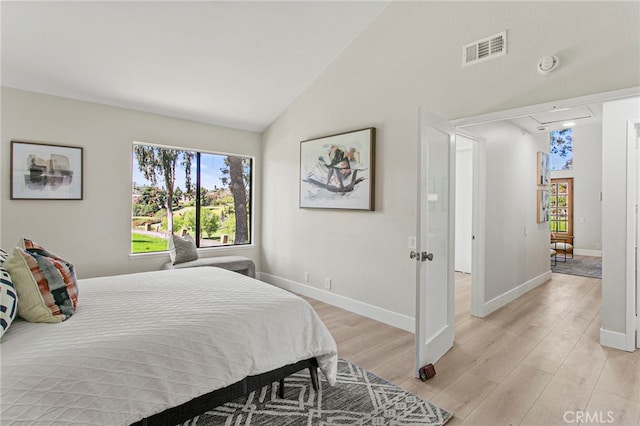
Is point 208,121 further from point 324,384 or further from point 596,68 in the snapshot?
point 596,68

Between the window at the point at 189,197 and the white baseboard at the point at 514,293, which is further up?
the window at the point at 189,197

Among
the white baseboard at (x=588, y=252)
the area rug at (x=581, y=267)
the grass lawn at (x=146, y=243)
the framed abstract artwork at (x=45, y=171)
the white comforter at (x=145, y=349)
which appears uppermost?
the framed abstract artwork at (x=45, y=171)

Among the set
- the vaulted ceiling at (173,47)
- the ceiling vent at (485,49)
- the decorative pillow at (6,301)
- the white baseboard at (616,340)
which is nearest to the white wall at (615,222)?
the white baseboard at (616,340)

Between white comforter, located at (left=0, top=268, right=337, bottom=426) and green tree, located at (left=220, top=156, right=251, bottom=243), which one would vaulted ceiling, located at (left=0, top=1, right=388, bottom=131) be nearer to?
green tree, located at (left=220, top=156, right=251, bottom=243)

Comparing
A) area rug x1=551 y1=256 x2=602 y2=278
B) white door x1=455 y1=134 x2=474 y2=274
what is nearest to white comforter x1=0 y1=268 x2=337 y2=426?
white door x1=455 y1=134 x2=474 y2=274

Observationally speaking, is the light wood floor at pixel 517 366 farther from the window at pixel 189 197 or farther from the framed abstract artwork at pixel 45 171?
the framed abstract artwork at pixel 45 171

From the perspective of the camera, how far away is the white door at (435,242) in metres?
2.46

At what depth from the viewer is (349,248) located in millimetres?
4012

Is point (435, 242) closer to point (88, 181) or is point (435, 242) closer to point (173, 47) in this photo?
point (173, 47)

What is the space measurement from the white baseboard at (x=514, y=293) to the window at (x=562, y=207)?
4109 mm

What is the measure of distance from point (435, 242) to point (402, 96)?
63.6 inches

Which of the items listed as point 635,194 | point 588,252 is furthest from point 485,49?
point 588,252

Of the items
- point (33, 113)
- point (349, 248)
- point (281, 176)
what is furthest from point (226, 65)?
→ point (349, 248)

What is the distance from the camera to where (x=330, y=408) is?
2.07 m
